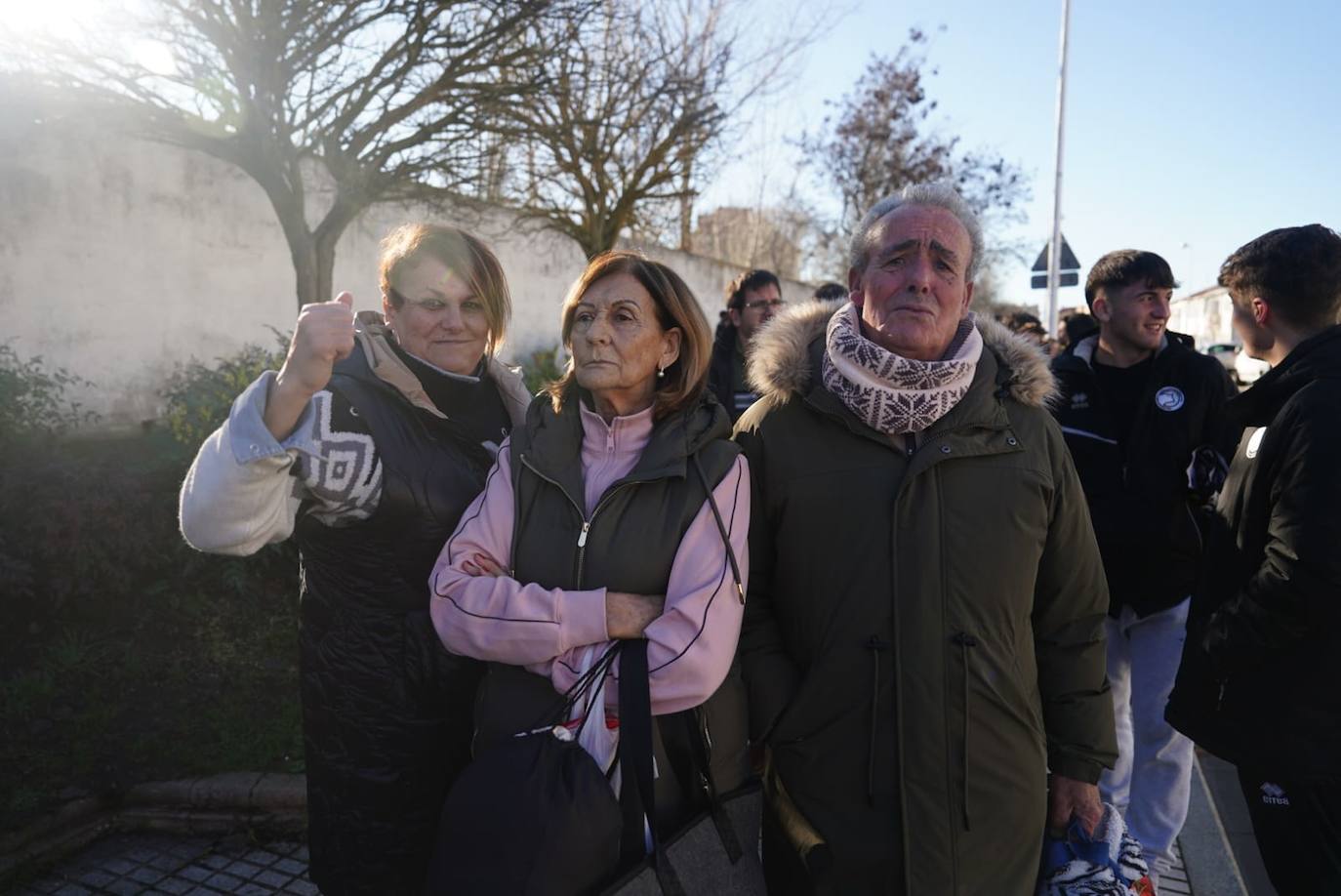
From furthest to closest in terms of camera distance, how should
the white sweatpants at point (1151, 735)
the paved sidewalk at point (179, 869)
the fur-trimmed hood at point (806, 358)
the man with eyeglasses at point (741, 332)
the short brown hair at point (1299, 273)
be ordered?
the man with eyeglasses at point (741, 332), the white sweatpants at point (1151, 735), the paved sidewalk at point (179, 869), the short brown hair at point (1299, 273), the fur-trimmed hood at point (806, 358)

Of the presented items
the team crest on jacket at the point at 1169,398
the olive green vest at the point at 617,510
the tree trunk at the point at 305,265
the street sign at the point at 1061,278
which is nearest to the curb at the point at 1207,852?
the team crest on jacket at the point at 1169,398

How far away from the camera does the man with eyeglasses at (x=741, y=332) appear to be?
5.64 meters

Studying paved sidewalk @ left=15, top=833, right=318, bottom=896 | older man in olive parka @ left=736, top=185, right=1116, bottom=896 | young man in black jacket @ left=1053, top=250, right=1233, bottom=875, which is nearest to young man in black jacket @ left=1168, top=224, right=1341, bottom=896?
older man in olive parka @ left=736, top=185, right=1116, bottom=896

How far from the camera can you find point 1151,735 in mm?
3629

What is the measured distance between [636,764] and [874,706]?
532 millimetres

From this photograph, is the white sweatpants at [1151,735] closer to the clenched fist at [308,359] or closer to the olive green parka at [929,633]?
the olive green parka at [929,633]

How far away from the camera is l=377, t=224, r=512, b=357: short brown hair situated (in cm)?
239

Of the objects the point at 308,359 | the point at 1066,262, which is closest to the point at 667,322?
the point at 308,359

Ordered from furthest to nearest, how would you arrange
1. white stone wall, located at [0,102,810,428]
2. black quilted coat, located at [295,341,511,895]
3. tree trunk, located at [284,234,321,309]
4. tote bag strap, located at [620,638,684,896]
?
tree trunk, located at [284,234,321,309] → white stone wall, located at [0,102,810,428] → black quilted coat, located at [295,341,511,895] → tote bag strap, located at [620,638,684,896]

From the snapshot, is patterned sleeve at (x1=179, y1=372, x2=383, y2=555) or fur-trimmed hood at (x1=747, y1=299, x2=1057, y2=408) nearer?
patterned sleeve at (x1=179, y1=372, x2=383, y2=555)

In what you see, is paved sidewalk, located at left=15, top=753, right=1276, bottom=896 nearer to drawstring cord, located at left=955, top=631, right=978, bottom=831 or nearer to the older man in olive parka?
the older man in olive parka

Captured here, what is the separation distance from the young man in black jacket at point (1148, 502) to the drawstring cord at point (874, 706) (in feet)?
6.97

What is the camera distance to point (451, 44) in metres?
7.54

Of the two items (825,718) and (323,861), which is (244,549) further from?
(825,718)
